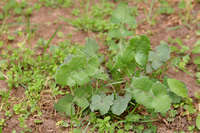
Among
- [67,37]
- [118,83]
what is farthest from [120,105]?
[67,37]

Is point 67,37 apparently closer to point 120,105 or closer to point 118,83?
point 118,83

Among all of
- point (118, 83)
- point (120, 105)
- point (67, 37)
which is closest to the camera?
point (120, 105)

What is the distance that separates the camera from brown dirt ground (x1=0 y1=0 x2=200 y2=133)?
2.08 m

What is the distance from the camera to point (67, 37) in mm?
2990

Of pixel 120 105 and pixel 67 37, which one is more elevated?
pixel 67 37

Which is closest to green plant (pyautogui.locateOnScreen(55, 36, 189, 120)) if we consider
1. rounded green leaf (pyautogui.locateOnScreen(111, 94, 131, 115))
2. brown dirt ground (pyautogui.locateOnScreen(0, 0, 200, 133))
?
rounded green leaf (pyautogui.locateOnScreen(111, 94, 131, 115))

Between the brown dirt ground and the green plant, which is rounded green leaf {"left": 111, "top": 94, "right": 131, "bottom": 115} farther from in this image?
the brown dirt ground

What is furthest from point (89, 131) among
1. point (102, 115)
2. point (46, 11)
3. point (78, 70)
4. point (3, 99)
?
point (46, 11)

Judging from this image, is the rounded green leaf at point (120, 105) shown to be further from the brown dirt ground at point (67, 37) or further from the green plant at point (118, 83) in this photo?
the brown dirt ground at point (67, 37)

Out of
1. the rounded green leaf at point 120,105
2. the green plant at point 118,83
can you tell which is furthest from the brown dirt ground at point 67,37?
the rounded green leaf at point 120,105

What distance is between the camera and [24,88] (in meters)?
2.34

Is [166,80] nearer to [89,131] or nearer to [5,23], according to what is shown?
[89,131]

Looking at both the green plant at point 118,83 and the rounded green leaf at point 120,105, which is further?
the rounded green leaf at point 120,105

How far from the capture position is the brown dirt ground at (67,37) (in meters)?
2.08
